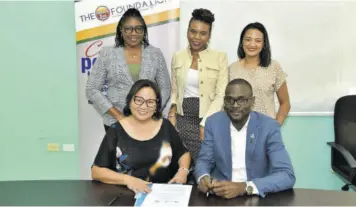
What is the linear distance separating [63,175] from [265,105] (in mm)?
2029

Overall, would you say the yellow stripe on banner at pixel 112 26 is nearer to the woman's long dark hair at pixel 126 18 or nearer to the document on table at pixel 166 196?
the woman's long dark hair at pixel 126 18

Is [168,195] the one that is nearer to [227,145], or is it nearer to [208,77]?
[227,145]

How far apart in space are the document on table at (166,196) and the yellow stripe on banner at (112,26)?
68.0 inches

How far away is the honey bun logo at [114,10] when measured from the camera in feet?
10.6

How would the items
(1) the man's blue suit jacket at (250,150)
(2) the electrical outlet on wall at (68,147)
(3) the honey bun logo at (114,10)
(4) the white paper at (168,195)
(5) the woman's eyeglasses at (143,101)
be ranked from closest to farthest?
1. (4) the white paper at (168,195)
2. (1) the man's blue suit jacket at (250,150)
3. (5) the woman's eyeglasses at (143,101)
4. (3) the honey bun logo at (114,10)
5. (2) the electrical outlet on wall at (68,147)

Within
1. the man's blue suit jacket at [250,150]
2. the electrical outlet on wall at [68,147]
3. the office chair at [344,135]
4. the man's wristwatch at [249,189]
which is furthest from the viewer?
the electrical outlet on wall at [68,147]

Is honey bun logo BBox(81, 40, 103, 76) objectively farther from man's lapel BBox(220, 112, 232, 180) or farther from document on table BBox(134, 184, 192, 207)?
document on table BBox(134, 184, 192, 207)

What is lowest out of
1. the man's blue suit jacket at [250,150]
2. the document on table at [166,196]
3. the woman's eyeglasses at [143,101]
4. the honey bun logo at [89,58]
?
the document on table at [166,196]

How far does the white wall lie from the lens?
3.40m

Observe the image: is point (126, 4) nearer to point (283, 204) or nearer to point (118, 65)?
point (118, 65)

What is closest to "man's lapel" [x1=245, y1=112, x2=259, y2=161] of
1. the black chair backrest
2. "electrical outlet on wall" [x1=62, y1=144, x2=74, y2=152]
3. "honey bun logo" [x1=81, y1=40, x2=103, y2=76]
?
the black chair backrest

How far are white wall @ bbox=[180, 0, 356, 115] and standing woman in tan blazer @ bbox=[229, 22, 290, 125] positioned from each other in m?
0.74

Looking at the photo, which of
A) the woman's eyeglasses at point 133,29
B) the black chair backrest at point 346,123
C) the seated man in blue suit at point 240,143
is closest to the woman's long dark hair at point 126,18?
the woman's eyeglasses at point 133,29

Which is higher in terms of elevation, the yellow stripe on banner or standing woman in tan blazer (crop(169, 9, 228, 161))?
the yellow stripe on banner
